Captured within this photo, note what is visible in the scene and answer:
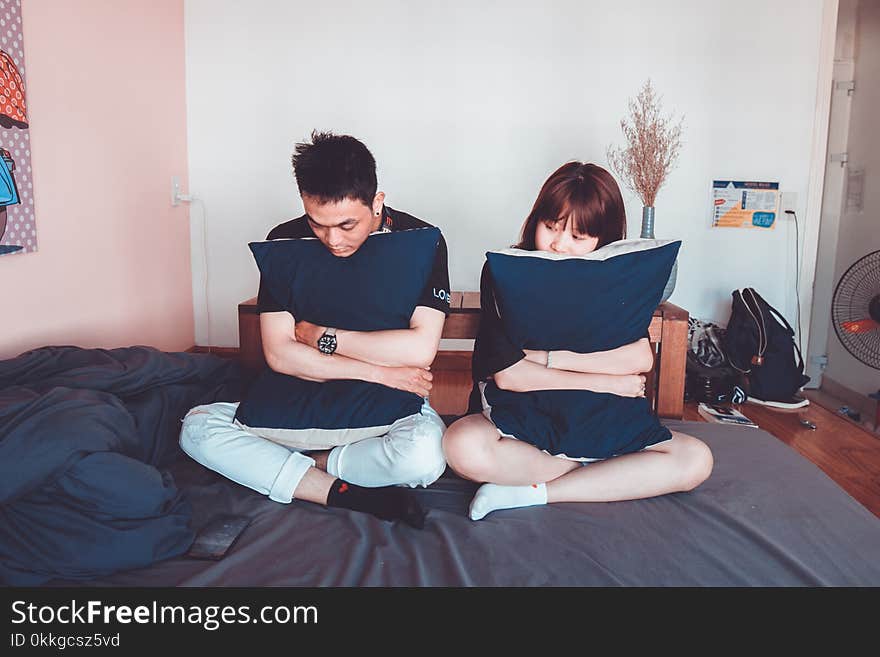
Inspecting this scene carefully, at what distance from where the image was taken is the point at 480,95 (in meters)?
3.31

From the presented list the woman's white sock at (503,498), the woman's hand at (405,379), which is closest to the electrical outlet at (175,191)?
the woman's hand at (405,379)

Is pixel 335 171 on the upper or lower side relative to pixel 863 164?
lower

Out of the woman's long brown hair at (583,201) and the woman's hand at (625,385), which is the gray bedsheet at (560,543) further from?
the woman's long brown hair at (583,201)

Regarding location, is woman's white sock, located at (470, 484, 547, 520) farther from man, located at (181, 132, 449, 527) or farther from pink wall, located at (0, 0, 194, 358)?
pink wall, located at (0, 0, 194, 358)

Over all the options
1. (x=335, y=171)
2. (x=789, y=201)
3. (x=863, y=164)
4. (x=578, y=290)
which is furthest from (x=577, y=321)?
(x=863, y=164)

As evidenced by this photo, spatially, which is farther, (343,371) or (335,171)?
(343,371)

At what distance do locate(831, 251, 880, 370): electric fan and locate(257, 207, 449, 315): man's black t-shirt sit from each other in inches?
73.1

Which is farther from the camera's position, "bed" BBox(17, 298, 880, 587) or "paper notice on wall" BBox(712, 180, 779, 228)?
"paper notice on wall" BBox(712, 180, 779, 228)

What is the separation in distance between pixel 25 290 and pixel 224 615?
1.43 meters

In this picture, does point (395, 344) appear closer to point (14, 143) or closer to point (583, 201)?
point (583, 201)

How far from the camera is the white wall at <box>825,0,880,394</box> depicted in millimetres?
3469

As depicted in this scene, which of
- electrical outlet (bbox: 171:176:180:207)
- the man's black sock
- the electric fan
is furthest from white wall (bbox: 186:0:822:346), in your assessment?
the man's black sock

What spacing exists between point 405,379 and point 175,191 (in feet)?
6.49

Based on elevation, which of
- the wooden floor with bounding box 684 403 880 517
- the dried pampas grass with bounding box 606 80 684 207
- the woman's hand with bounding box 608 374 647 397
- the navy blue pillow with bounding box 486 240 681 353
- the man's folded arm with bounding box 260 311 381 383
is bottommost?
the wooden floor with bounding box 684 403 880 517
